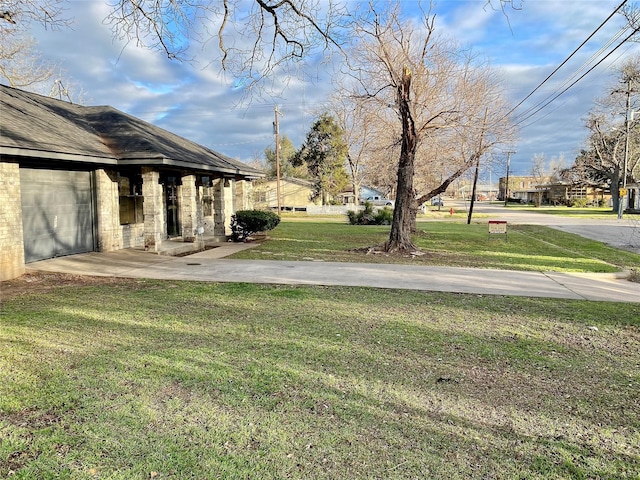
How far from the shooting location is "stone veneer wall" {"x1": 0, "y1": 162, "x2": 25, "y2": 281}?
8.40 metres

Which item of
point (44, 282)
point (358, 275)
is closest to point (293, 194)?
point (358, 275)

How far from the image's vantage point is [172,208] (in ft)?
51.6

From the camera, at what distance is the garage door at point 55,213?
392 inches

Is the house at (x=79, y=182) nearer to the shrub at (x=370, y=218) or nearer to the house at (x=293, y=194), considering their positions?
the shrub at (x=370, y=218)

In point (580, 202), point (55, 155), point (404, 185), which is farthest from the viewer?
point (580, 202)

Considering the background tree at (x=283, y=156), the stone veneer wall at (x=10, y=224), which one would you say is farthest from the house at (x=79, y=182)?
the background tree at (x=283, y=156)

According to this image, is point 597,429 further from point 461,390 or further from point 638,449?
point 461,390

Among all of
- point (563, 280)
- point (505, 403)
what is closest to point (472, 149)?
point (563, 280)

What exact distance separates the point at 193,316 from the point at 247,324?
2.96ft

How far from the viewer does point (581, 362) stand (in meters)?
4.41

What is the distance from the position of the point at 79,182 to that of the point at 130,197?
1881 millimetres

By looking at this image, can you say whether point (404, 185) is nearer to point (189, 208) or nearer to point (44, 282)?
point (189, 208)

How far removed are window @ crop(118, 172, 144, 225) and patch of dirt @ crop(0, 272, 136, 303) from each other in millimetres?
4207

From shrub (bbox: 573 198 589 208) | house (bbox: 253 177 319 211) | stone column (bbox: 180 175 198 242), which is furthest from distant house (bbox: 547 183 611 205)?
stone column (bbox: 180 175 198 242)
